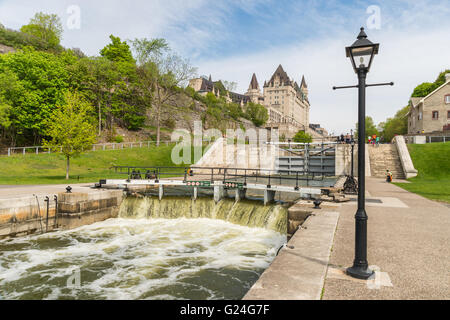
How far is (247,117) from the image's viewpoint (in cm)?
11794

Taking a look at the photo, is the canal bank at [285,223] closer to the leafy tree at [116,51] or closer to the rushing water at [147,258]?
the rushing water at [147,258]

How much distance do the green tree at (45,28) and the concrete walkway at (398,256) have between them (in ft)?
278

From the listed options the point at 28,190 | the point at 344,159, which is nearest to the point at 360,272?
the point at 28,190

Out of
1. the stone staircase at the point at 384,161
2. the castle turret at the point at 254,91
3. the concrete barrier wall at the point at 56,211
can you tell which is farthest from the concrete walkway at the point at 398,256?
the castle turret at the point at 254,91

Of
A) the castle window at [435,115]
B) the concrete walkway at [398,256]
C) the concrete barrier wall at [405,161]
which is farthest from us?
the castle window at [435,115]

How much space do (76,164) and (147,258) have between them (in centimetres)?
2820

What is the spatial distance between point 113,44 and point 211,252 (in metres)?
73.4

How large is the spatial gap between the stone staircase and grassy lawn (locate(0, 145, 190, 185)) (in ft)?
87.7

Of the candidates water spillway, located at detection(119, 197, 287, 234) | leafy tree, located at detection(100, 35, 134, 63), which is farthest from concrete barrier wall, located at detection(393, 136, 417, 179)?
leafy tree, located at detection(100, 35, 134, 63)

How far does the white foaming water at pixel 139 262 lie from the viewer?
773cm

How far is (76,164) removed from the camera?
3369 centimetres

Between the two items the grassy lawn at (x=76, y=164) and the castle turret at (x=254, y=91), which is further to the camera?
the castle turret at (x=254, y=91)

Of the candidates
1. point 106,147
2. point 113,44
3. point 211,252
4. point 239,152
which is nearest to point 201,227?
point 211,252

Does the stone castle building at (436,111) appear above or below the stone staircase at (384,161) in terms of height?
above
